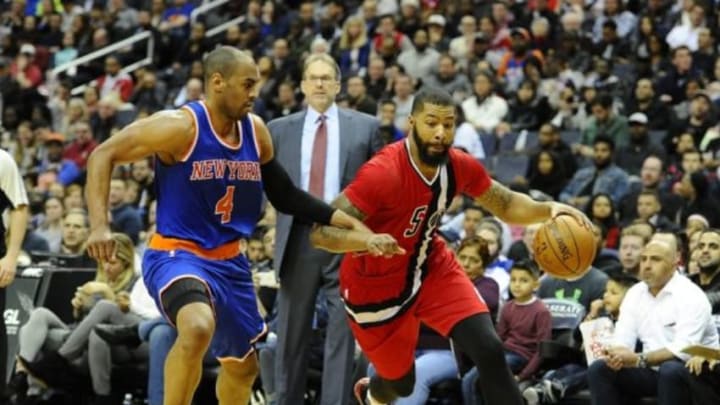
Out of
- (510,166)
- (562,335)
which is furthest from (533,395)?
(510,166)

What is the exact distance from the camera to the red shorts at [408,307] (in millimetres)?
7508

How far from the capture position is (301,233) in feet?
29.4

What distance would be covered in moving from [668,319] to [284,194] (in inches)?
117

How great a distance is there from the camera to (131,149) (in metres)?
7.11

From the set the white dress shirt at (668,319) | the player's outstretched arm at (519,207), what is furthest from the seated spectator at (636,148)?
the player's outstretched arm at (519,207)

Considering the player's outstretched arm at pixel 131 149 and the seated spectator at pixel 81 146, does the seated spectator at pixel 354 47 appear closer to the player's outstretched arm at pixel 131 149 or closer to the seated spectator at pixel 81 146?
the seated spectator at pixel 81 146

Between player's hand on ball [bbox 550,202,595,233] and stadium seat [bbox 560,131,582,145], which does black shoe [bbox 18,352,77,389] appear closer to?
player's hand on ball [bbox 550,202,595,233]

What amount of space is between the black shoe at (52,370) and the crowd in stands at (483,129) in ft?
0.07

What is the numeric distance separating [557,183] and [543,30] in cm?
381

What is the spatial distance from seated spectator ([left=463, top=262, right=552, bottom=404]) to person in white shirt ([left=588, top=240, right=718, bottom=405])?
0.66 m

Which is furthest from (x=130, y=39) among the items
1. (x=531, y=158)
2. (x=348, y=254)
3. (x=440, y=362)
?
(x=348, y=254)

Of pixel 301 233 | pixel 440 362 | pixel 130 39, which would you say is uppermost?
pixel 130 39

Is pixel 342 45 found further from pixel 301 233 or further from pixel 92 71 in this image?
pixel 301 233

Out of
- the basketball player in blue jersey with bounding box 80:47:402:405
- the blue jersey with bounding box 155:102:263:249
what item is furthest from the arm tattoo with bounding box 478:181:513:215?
the blue jersey with bounding box 155:102:263:249
